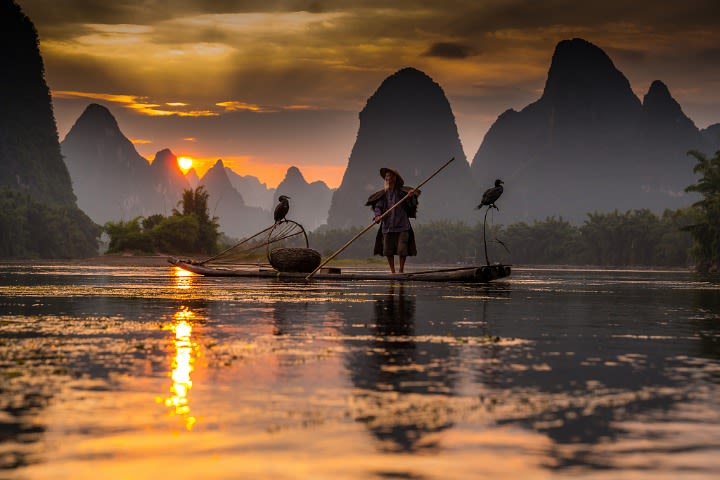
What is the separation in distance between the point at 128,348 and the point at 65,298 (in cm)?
814

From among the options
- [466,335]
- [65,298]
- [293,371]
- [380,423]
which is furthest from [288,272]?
[380,423]

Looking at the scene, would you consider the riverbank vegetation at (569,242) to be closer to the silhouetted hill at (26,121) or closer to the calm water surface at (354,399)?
the silhouetted hill at (26,121)

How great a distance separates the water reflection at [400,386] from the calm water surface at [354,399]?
2cm

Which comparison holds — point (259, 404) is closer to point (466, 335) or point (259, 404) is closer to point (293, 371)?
point (293, 371)

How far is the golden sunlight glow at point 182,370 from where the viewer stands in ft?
17.2

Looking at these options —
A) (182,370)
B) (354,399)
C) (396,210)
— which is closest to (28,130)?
(396,210)

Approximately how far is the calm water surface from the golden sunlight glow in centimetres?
2

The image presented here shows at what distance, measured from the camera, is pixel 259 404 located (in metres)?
5.45

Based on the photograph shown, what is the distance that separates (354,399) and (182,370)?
1.63 meters

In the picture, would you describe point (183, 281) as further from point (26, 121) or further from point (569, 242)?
point (26, 121)

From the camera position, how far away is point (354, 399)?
5.67 meters

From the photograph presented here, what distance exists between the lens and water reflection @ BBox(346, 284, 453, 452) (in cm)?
470

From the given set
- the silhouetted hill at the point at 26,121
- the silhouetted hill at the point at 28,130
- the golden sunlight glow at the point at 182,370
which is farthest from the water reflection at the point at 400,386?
the silhouetted hill at the point at 26,121

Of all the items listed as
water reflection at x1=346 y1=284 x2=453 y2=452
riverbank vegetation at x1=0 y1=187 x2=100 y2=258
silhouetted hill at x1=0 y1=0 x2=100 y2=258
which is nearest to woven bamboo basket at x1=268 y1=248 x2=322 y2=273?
water reflection at x1=346 y1=284 x2=453 y2=452
